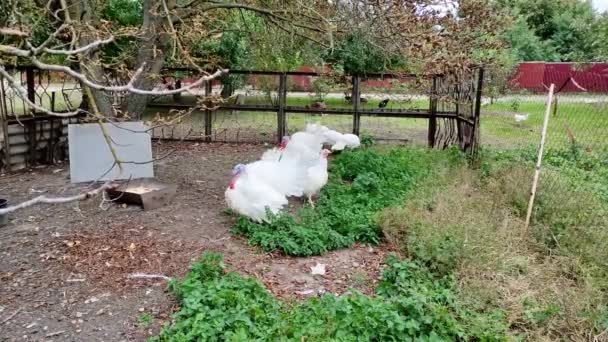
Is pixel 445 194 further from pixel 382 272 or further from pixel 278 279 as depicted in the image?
pixel 278 279

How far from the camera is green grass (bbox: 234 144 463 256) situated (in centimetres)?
422

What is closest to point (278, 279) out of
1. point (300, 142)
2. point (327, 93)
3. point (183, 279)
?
point (183, 279)

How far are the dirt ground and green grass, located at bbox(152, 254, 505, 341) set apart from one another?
0.81ft

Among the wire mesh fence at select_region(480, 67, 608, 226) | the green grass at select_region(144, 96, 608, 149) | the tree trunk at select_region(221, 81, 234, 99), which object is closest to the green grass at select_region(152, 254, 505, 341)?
the wire mesh fence at select_region(480, 67, 608, 226)

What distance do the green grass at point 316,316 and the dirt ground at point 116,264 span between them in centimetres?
25

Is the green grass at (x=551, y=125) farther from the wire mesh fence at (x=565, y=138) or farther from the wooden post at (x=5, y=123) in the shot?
the wooden post at (x=5, y=123)

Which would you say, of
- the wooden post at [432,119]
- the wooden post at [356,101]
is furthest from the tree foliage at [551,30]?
the wooden post at [356,101]

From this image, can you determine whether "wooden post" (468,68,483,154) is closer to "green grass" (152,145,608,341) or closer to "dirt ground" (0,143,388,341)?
"green grass" (152,145,608,341)

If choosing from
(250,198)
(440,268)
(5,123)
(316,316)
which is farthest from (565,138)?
(5,123)

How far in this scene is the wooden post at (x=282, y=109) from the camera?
28.1 feet

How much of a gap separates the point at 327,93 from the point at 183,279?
6345mm

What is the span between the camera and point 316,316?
9.82 feet

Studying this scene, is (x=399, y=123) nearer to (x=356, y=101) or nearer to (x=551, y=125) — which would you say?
(x=356, y=101)

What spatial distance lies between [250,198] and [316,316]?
1.66 m
